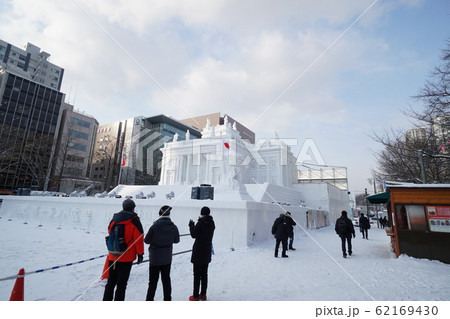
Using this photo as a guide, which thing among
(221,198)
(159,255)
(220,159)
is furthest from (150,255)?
(220,159)

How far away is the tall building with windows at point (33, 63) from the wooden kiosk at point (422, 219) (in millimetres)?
75055

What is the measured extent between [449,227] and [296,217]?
1090 centimetres

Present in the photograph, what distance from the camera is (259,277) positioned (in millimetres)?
6078

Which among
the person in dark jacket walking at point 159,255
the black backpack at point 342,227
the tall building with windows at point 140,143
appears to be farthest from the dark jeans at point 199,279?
the tall building with windows at point 140,143

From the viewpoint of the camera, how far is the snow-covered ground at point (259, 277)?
15.6 ft

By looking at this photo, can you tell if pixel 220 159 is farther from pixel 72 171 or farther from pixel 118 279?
pixel 72 171

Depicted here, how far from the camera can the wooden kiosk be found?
27.0ft

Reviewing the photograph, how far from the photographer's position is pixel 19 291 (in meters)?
3.70

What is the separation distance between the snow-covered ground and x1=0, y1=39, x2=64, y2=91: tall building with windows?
223 ft

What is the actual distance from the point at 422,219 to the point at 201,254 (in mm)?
9057

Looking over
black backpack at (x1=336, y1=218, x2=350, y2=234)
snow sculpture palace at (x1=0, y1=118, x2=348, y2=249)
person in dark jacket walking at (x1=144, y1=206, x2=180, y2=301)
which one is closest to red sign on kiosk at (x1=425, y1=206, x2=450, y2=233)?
black backpack at (x1=336, y1=218, x2=350, y2=234)

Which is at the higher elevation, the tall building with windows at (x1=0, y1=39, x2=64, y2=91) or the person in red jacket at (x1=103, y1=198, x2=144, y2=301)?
the tall building with windows at (x1=0, y1=39, x2=64, y2=91)

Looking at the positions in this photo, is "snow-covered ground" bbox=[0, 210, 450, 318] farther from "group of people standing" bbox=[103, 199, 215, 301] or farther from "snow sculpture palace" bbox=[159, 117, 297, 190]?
"snow sculpture palace" bbox=[159, 117, 297, 190]

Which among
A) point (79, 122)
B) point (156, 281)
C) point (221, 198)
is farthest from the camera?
point (79, 122)
